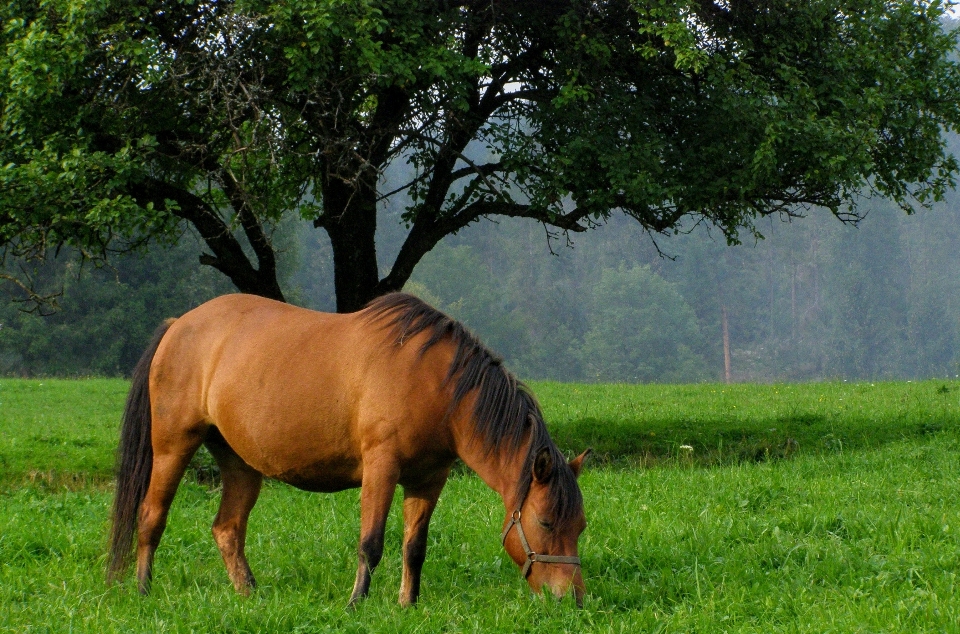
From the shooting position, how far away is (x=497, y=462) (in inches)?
215

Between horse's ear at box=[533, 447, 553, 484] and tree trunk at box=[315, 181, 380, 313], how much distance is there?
25.8 feet

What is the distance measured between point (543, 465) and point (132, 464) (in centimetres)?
315

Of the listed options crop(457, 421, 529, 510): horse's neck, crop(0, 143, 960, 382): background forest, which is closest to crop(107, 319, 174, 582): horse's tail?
crop(457, 421, 529, 510): horse's neck

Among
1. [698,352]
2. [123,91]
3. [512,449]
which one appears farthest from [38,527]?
[698,352]

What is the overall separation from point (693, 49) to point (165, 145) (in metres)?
6.86

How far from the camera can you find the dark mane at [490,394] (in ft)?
17.3

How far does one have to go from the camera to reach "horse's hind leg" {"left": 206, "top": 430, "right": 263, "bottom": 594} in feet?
20.5

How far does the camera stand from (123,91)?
35.9 feet

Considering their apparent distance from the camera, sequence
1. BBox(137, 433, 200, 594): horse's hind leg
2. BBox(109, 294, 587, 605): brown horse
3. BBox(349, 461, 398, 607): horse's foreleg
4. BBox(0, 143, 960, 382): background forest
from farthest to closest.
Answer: BBox(0, 143, 960, 382): background forest
BBox(137, 433, 200, 594): horse's hind leg
BBox(349, 461, 398, 607): horse's foreleg
BBox(109, 294, 587, 605): brown horse

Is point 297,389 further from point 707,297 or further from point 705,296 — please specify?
point 707,297

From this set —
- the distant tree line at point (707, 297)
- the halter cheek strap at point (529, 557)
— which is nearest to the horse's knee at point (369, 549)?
the halter cheek strap at point (529, 557)

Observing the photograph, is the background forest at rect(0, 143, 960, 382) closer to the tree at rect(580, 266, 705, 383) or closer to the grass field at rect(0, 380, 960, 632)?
the tree at rect(580, 266, 705, 383)

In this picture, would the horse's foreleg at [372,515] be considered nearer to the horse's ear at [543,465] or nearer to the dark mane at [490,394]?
the dark mane at [490,394]

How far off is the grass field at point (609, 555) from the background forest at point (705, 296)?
205 ft
